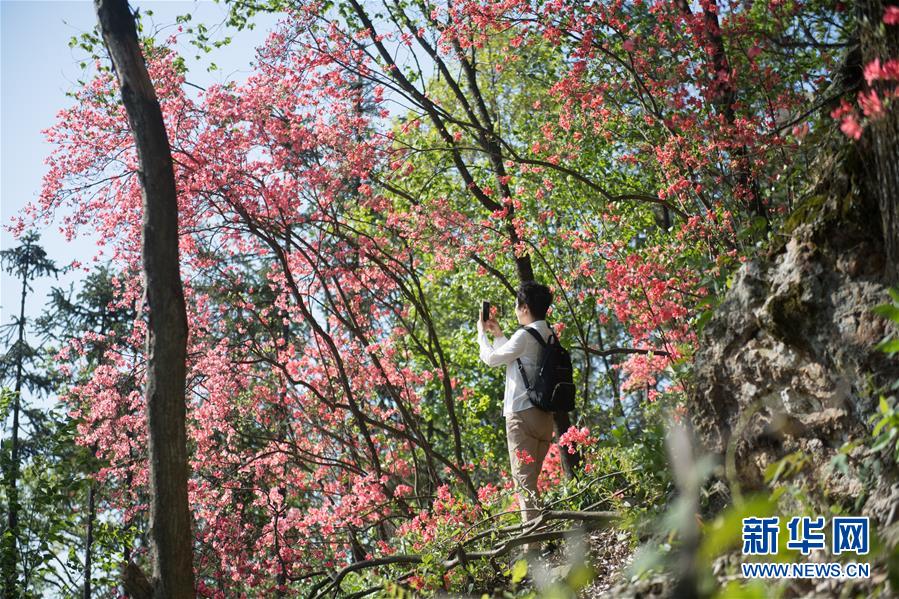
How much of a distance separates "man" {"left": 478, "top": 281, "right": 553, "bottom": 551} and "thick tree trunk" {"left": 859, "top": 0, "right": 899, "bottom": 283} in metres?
2.69

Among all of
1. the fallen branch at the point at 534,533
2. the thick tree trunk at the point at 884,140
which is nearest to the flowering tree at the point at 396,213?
the fallen branch at the point at 534,533

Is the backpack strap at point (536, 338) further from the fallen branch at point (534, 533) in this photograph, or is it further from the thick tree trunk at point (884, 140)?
the thick tree trunk at point (884, 140)

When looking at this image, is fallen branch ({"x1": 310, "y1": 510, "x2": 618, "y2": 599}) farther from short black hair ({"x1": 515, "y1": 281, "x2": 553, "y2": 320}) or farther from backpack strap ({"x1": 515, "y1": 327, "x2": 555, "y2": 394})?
short black hair ({"x1": 515, "y1": 281, "x2": 553, "y2": 320})

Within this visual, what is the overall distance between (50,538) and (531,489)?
3658 millimetres

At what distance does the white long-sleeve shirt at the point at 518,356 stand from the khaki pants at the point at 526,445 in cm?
7

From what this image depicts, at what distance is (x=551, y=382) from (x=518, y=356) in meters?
0.29

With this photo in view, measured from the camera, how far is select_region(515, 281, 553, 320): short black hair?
5.67 m

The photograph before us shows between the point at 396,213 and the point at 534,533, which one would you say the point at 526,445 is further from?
the point at 396,213

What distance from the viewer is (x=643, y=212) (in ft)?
38.6

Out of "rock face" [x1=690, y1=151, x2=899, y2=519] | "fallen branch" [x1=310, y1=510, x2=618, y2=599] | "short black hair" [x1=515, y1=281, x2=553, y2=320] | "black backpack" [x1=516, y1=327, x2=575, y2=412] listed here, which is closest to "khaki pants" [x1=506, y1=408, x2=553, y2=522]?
"black backpack" [x1=516, y1=327, x2=575, y2=412]

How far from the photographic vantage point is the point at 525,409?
18.1 feet

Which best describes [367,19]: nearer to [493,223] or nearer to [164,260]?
[493,223]

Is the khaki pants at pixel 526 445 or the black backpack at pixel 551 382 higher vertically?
the black backpack at pixel 551 382

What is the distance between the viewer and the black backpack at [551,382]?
5.42 m
